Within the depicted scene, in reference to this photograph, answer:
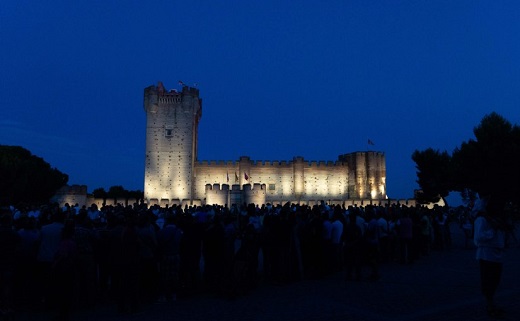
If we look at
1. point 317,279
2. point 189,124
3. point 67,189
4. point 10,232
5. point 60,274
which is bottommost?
point 317,279

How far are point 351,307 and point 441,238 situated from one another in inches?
429

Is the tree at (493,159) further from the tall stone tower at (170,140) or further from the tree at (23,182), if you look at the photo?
the tree at (23,182)

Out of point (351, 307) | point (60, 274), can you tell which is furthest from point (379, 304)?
point (60, 274)

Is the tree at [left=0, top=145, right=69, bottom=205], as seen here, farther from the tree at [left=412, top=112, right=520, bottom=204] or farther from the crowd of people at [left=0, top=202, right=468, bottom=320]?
the tree at [left=412, top=112, right=520, bottom=204]

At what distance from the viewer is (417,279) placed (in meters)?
9.88

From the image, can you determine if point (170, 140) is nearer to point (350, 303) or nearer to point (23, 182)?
point (23, 182)

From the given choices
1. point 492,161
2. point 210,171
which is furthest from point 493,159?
point 210,171

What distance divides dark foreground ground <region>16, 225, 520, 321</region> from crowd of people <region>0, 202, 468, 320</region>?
0.40m

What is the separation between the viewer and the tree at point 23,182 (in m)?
36.3

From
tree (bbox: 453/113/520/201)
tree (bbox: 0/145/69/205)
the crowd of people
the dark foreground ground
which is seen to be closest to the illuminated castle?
tree (bbox: 0/145/69/205)

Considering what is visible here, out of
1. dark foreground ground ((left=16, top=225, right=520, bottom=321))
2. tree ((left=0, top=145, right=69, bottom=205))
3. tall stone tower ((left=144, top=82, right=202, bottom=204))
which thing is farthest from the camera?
tall stone tower ((left=144, top=82, right=202, bottom=204))

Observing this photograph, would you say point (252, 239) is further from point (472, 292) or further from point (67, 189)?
point (67, 189)

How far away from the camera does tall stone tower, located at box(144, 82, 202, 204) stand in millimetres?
49969

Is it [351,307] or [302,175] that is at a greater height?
[302,175]
